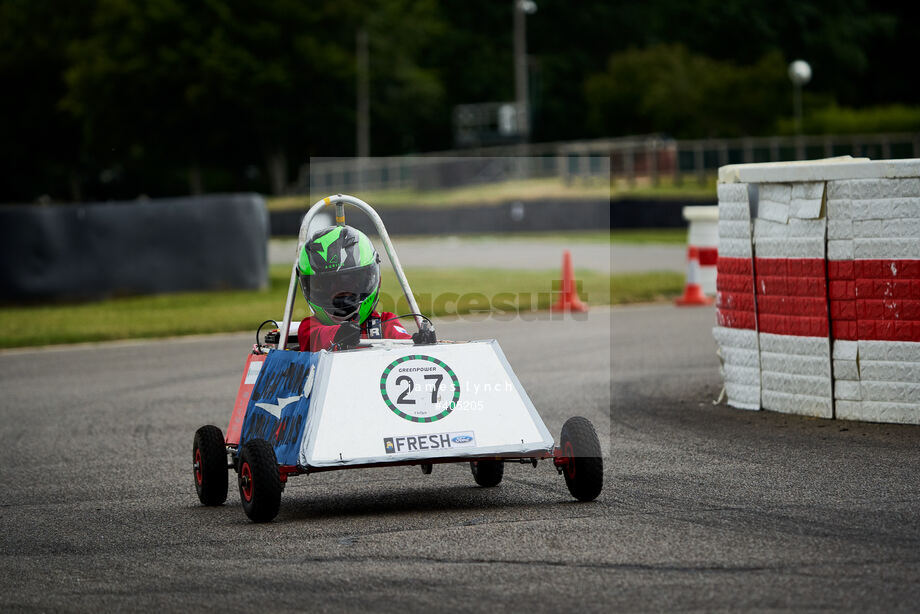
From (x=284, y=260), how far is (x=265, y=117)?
30740 mm

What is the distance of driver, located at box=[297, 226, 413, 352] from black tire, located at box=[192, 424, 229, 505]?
27.4 inches

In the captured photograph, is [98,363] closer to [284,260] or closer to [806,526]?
[806,526]

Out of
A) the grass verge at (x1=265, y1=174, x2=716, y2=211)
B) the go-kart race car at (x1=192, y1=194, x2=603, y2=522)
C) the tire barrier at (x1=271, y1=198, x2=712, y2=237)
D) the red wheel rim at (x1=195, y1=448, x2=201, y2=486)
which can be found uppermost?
the grass verge at (x1=265, y1=174, x2=716, y2=211)

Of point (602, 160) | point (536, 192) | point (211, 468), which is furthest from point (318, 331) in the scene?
point (602, 160)

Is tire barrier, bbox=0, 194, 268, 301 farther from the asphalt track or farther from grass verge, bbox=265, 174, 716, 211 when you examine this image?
grass verge, bbox=265, 174, 716, 211

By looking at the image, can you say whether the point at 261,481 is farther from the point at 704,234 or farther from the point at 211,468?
the point at 704,234

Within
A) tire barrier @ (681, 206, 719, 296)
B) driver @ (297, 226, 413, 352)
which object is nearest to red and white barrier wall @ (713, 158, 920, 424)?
driver @ (297, 226, 413, 352)

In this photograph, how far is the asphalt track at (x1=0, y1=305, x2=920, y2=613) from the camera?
555 centimetres

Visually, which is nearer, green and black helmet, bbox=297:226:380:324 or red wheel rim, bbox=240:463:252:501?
red wheel rim, bbox=240:463:252:501

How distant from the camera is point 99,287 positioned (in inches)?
861

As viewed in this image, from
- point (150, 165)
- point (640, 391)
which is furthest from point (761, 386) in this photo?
point (150, 165)

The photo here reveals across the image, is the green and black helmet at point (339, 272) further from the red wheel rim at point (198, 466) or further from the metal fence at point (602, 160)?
the metal fence at point (602, 160)

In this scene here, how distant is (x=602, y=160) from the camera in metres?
42.9

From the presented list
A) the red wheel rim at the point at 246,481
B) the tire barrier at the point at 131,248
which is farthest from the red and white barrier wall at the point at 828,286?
the tire barrier at the point at 131,248
